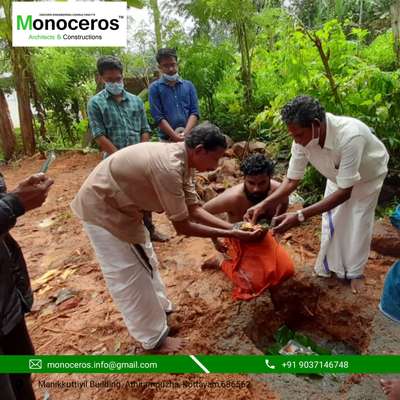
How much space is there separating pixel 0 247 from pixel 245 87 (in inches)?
149

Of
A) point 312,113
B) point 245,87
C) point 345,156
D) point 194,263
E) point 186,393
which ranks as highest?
point 245,87

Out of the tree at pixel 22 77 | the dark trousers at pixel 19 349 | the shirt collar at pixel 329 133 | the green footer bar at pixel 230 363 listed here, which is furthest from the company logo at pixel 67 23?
the tree at pixel 22 77

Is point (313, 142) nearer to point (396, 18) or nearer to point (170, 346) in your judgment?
point (170, 346)

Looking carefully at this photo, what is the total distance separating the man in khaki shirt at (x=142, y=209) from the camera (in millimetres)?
1456

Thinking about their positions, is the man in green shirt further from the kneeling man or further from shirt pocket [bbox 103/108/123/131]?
the kneeling man

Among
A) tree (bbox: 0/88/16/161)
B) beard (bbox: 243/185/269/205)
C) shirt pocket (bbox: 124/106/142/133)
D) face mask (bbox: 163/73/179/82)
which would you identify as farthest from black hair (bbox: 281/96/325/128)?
tree (bbox: 0/88/16/161)

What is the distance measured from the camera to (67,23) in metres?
1.55

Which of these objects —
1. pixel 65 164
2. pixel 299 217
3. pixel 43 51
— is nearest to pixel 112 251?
pixel 299 217

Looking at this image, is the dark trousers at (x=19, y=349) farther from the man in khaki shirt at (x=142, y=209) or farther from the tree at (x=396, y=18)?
the tree at (x=396, y=18)

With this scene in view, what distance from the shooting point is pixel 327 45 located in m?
2.79

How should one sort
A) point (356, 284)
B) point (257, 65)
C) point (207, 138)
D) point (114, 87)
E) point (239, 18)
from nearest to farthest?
1. point (207, 138)
2. point (356, 284)
3. point (114, 87)
4. point (239, 18)
5. point (257, 65)

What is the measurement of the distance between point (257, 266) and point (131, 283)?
2.32 feet

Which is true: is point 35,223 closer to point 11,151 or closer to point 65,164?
point 65,164

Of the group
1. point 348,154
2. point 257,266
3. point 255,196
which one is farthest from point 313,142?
point 257,266
